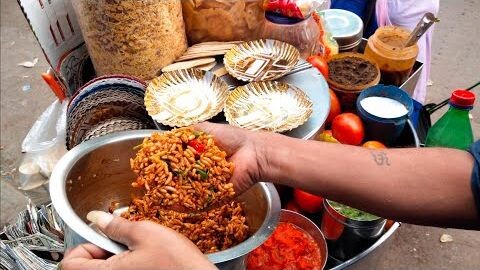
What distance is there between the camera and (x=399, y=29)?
255cm

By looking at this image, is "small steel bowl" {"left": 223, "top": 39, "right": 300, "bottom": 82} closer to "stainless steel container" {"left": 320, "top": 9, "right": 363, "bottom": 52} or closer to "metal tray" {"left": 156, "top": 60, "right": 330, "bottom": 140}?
"metal tray" {"left": 156, "top": 60, "right": 330, "bottom": 140}

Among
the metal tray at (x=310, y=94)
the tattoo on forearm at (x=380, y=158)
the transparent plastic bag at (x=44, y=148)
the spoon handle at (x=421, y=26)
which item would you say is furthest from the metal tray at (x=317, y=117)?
the transparent plastic bag at (x=44, y=148)

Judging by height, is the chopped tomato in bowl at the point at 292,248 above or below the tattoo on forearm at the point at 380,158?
below

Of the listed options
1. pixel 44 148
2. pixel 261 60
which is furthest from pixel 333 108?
pixel 44 148

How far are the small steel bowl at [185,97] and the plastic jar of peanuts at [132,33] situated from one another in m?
0.12

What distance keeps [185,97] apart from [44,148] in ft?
3.78

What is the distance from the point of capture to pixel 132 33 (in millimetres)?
1938

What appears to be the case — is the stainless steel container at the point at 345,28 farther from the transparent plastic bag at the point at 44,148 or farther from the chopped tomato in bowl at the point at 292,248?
the transparent plastic bag at the point at 44,148

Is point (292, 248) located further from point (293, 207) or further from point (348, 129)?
point (348, 129)

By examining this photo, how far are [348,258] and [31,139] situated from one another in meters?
1.96

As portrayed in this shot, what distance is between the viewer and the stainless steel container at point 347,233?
1.83m

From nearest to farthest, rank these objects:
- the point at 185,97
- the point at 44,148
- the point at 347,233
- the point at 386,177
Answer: the point at 386,177 → the point at 347,233 → the point at 185,97 → the point at 44,148

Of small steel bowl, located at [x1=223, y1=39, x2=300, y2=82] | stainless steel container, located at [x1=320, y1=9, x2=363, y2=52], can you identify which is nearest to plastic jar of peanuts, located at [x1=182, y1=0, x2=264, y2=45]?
small steel bowl, located at [x1=223, y1=39, x2=300, y2=82]

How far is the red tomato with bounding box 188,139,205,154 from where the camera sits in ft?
5.04
